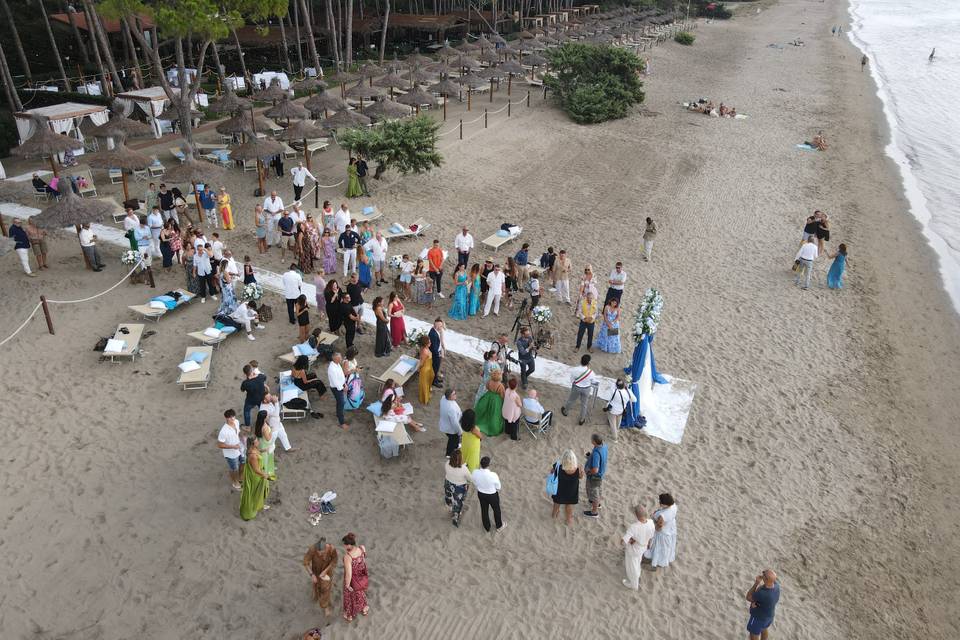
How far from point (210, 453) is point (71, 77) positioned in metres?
29.5

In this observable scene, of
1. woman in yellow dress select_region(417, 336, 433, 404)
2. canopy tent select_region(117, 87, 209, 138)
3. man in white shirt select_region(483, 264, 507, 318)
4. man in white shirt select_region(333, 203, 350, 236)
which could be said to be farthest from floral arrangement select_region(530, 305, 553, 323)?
canopy tent select_region(117, 87, 209, 138)

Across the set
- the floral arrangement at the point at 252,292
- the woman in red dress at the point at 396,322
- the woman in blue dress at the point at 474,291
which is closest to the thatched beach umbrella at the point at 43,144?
the floral arrangement at the point at 252,292

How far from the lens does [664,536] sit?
813cm

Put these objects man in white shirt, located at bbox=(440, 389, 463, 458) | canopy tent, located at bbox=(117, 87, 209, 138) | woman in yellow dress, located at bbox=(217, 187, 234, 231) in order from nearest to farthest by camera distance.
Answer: man in white shirt, located at bbox=(440, 389, 463, 458)
woman in yellow dress, located at bbox=(217, 187, 234, 231)
canopy tent, located at bbox=(117, 87, 209, 138)

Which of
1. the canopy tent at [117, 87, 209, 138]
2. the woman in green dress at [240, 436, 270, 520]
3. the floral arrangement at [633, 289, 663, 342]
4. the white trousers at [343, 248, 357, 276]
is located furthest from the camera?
the canopy tent at [117, 87, 209, 138]

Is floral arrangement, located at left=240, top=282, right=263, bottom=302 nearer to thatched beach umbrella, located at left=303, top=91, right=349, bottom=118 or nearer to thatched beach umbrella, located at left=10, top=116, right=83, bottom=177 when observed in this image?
thatched beach umbrella, located at left=10, top=116, right=83, bottom=177

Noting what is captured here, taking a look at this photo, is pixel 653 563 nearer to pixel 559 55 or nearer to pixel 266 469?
pixel 266 469

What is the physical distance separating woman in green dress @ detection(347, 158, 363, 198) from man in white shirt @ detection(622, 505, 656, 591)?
14.5 metres

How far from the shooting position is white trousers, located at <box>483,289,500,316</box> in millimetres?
13789

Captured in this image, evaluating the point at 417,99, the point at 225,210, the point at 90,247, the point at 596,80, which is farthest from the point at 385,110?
the point at 596,80

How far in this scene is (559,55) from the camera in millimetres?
33469

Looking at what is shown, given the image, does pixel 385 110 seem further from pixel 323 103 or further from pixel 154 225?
pixel 154 225

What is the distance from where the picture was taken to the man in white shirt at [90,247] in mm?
14703

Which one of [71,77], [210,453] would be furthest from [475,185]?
[71,77]
